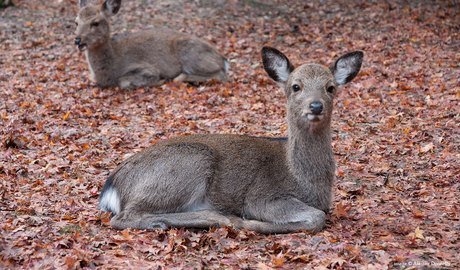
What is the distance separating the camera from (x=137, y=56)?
45.5 ft

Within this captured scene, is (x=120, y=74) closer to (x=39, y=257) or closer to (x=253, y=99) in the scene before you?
(x=253, y=99)

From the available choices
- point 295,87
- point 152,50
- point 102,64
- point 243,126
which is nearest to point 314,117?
point 295,87

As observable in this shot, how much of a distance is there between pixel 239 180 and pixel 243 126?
3.77m

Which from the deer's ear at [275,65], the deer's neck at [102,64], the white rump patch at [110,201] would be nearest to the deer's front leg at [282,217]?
the white rump patch at [110,201]

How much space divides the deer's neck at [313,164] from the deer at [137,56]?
23.7ft

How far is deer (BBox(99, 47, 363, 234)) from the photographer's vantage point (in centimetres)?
632

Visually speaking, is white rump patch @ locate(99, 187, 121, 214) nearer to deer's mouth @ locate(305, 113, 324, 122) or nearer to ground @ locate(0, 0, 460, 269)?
ground @ locate(0, 0, 460, 269)

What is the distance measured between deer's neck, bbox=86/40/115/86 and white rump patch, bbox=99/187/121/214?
705 centimetres

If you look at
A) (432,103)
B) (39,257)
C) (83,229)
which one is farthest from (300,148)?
(432,103)

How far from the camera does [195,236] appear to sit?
6.04 m

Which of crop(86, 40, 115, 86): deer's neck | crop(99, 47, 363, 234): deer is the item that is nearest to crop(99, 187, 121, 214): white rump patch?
crop(99, 47, 363, 234): deer

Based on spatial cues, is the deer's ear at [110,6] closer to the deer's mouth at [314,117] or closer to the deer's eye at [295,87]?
the deer's eye at [295,87]

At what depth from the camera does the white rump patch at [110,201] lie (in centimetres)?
658

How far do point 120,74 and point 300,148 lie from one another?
7615 mm
